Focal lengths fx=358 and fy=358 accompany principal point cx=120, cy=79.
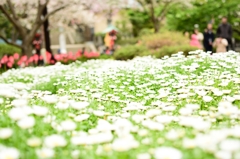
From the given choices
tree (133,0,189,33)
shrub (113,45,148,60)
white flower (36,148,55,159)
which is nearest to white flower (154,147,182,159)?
white flower (36,148,55,159)

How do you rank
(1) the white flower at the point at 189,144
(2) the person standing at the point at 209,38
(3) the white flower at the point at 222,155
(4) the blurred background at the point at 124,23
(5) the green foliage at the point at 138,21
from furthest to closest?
(5) the green foliage at the point at 138,21 → (4) the blurred background at the point at 124,23 → (2) the person standing at the point at 209,38 → (1) the white flower at the point at 189,144 → (3) the white flower at the point at 222,155

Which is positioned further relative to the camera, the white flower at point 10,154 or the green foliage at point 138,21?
the green foliage at point 138,21

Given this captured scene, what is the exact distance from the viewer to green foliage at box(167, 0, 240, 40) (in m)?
25.5

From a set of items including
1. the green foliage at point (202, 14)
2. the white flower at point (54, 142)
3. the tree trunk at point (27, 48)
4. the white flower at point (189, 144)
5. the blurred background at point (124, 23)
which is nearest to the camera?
the white flower at point (189, 144)

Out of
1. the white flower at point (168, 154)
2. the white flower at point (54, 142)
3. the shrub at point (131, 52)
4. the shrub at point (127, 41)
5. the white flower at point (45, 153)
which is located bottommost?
the shrub at point (127, 41)

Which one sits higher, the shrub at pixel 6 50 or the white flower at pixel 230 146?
the white flower at pixel 230 146

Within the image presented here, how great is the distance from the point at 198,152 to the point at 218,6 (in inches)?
971

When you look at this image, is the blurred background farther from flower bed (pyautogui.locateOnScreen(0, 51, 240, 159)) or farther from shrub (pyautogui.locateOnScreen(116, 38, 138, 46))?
flower bed (pyautogui.locateOnScreen(0, 51, 240, 159))

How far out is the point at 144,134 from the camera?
273cm

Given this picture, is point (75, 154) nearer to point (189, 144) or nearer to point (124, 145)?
point (124, 145)

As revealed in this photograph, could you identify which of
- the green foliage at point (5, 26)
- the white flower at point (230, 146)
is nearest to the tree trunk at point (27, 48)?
the green foliage at point (5, 26)

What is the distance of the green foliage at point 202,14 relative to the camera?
1004 inches

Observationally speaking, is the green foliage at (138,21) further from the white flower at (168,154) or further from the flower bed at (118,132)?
the white flower at (168,154)

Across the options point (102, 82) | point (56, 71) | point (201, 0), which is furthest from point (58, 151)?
point (201, 0)
